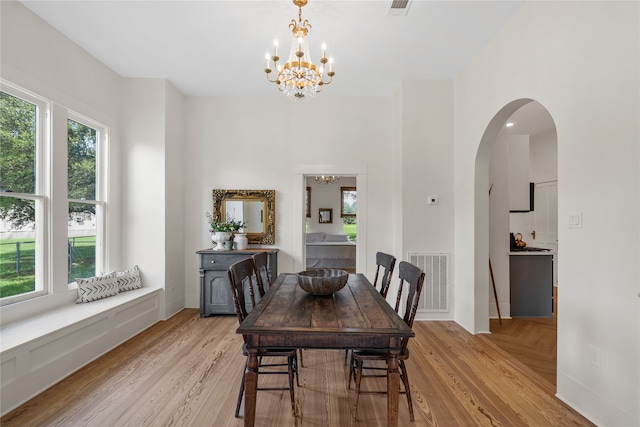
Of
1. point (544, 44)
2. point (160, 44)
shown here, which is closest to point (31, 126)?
point (160, 44)

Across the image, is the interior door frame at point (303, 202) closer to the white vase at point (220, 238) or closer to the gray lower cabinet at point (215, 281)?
the gray lower cabinet at point (215, 281)

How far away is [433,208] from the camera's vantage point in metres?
3.93

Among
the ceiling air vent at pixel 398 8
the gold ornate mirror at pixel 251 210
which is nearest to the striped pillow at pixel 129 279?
the gold ornate mirror at pixel 251 210

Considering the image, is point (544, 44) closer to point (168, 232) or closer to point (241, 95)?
point (241, 95)

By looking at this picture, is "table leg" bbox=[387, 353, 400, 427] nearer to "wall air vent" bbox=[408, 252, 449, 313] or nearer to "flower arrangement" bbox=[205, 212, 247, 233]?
"wall air vent" bbox=[408, 252, 449, 313]

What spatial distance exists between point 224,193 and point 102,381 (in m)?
2.57

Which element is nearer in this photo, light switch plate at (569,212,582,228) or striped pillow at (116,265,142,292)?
light switch plate at (569,212,582,228)

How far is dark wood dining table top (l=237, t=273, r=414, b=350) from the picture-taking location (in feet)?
4.99

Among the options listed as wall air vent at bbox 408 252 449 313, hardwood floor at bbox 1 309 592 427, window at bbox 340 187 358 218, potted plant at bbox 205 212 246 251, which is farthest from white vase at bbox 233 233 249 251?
window at bbox 340 187 358 218

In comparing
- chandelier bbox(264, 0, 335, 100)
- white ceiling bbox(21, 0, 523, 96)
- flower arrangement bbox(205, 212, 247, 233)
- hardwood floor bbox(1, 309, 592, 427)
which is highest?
white ceiling bbox(21, 0, 523, 96)

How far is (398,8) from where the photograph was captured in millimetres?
2553

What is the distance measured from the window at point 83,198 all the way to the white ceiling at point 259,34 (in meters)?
0.88

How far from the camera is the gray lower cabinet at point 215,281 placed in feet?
12.9

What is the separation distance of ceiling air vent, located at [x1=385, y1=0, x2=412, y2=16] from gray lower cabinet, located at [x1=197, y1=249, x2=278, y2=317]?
298 cm
